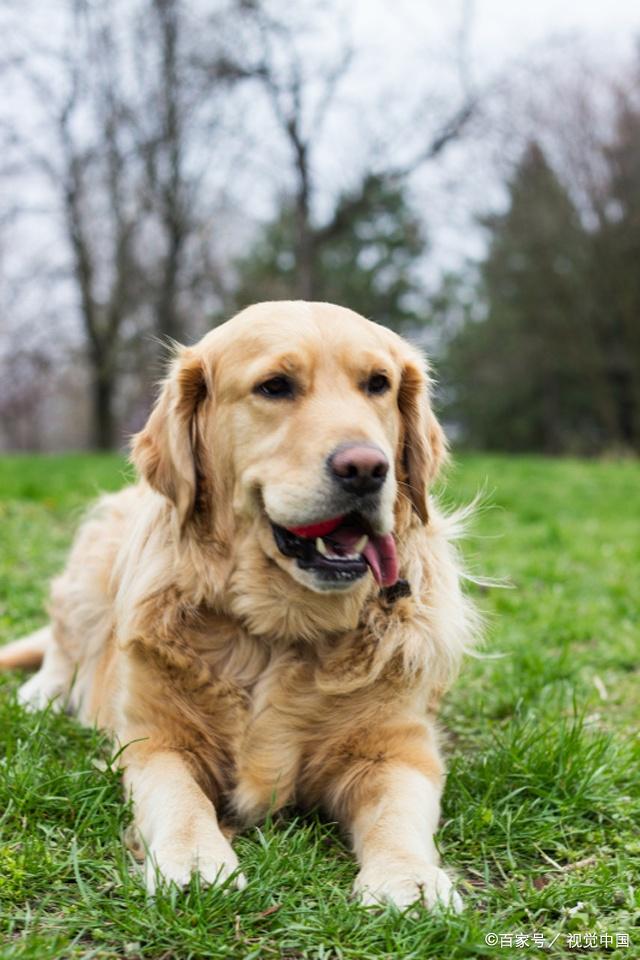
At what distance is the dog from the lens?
2564 mm

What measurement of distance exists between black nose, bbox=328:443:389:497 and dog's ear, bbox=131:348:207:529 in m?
0.60

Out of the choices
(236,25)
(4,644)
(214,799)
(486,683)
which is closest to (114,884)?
(214,799)

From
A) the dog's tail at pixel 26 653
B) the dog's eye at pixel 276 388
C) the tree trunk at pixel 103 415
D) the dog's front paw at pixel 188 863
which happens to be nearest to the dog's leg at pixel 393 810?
the dog's front paw at pixel 188 863

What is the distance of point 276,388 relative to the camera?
2.77 m

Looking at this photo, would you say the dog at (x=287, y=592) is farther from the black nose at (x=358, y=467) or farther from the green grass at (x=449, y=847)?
the green grass at (x=449, y=847)

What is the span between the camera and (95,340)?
2255 cm

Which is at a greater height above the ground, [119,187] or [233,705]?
[119,187]

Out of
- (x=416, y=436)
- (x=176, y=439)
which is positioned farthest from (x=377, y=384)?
(x=176, y=439)

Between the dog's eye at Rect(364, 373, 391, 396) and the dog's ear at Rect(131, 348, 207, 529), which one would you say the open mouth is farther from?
the dog's eye at Rect(364, 373, 391, 396)

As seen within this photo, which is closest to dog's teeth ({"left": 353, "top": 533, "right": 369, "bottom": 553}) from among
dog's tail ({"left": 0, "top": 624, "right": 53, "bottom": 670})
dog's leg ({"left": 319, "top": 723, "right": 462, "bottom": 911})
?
dog's leg ({"left": 319, "top": 723, "right": 462, "bottom": 911})

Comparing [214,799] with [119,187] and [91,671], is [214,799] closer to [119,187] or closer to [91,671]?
[91,671]

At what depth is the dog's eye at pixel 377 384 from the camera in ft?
9.41

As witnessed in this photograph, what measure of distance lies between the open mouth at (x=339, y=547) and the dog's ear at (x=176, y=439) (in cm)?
32

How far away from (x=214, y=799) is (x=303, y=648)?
0.51 meters
